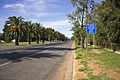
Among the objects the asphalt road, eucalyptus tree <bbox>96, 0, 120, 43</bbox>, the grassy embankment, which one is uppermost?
eucalyptus tree <bbox>96, 0, 120, 43</bbox>

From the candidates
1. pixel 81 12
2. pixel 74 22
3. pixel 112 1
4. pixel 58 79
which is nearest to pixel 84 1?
pixel 81 12

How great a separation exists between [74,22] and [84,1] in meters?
4.32

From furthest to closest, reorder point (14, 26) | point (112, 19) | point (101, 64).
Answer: point (14, 26)
point (112, 19)
point (101, 64)

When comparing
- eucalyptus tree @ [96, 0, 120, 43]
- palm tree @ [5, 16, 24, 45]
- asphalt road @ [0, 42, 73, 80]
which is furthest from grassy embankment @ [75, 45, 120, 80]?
palm tree @ [5, 16, 24, 45]

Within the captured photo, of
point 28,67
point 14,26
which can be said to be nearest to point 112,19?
point 28,67

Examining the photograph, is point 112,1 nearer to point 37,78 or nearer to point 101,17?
point 101,17

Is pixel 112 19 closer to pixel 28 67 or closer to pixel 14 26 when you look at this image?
pixel 28 67

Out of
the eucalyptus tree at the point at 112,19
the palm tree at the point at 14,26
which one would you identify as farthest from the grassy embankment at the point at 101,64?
the palm tree at the point at 14,26

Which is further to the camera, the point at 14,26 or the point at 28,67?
the point at 14,26

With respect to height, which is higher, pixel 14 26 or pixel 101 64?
pixel 14 26

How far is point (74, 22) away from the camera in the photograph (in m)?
20.9

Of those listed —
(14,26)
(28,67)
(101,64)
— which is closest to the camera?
(28,67)

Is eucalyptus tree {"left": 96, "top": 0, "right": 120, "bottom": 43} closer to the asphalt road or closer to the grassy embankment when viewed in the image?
the grassy embankment

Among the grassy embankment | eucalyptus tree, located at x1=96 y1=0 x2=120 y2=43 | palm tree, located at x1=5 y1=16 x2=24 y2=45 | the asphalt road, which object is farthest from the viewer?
palm tree, located at x1=5 y1=16 x2=24 y2=45
